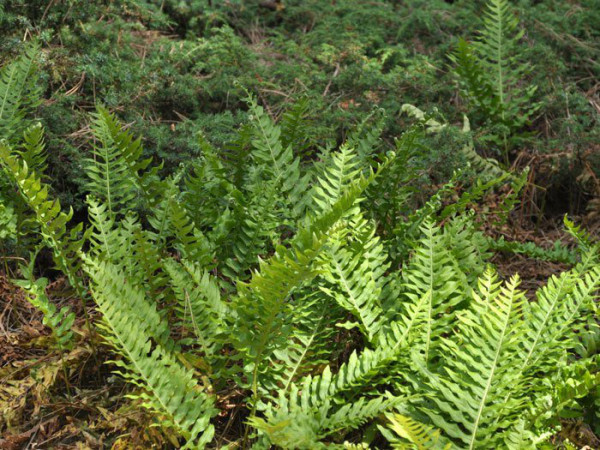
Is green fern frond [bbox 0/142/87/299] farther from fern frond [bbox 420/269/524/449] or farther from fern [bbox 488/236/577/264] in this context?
fern [bbox 488/236/577/264]

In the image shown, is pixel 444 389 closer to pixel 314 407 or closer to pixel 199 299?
pixel 314 407

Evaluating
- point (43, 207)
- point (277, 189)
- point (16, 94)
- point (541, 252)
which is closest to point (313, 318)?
point (277, 189)

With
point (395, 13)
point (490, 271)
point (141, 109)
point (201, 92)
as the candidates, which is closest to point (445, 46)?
point (395, 13)

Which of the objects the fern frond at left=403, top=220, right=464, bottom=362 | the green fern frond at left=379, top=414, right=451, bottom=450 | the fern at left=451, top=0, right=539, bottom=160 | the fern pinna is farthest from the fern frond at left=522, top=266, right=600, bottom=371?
the fern at left=451, top=0, right=539, bottom=160

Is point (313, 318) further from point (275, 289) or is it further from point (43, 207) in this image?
Answer: point (43, 207)

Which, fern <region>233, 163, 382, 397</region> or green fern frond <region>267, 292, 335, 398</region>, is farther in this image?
green fern frond <region>267, 292, 335, 398</region>

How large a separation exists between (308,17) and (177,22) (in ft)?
3.36


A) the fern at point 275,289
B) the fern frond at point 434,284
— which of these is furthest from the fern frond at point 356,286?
the fern at point 275,289

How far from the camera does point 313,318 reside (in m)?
2.83

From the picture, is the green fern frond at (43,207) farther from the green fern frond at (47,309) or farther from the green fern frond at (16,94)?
the green fern frond at (16,94)

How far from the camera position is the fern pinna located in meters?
2.43

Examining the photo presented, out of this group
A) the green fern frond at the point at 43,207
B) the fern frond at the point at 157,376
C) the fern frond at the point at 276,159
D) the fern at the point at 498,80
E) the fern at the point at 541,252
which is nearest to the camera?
the fern frond at the point at 157,376

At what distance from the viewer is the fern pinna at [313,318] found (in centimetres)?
243

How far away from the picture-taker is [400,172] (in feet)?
10.8
